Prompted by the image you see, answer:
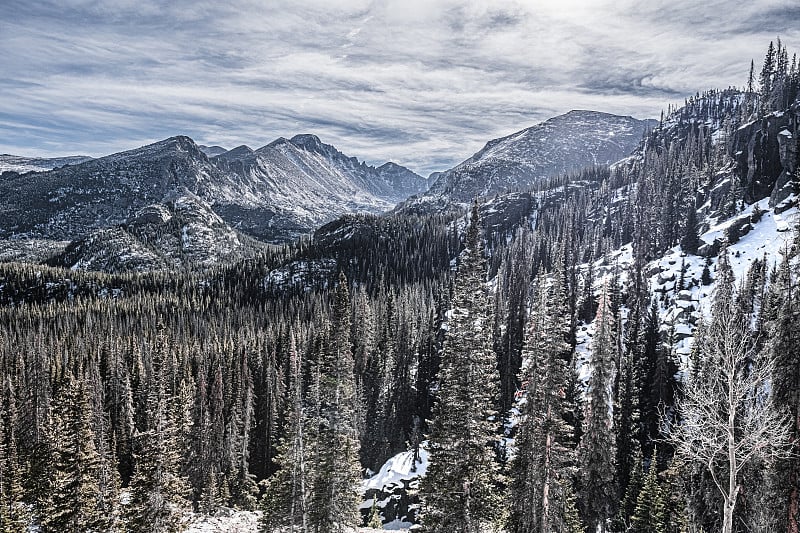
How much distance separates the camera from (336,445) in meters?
28.1

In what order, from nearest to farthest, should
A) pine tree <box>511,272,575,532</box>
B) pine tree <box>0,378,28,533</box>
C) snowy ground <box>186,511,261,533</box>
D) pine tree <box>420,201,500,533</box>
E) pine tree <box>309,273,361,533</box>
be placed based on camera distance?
pine tree <box>420,201,500,533</box> < pine tree <box>511,272,575,532</box> < pine tree <box>309,273,361,533</box> < pine tree <box>0,378,28,533</box> < snowy ground <box>186,511,261,533</box>

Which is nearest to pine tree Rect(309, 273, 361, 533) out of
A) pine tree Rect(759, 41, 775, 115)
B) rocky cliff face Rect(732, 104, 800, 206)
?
rocky cliff face Rect(732, 104, 800, 206)

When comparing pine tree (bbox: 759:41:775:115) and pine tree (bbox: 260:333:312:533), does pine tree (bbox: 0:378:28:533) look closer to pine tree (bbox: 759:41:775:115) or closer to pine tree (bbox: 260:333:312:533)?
pine tree (bbox: 260:333:312:533)

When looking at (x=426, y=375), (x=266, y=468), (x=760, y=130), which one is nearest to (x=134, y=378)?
(x=266, y=468)

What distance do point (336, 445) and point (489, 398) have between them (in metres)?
11.9

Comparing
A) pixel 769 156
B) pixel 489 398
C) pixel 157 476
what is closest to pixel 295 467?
pixel 157 476

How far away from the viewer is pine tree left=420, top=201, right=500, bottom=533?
20406mm

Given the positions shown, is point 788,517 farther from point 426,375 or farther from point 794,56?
point 794,56

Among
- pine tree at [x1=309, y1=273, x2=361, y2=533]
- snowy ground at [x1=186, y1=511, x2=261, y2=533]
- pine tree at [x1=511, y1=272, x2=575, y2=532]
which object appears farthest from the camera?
snowy ground at [x1=186, y1=511, x2=261, y2=533]

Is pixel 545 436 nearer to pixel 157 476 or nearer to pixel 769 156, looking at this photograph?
pixel 157 476

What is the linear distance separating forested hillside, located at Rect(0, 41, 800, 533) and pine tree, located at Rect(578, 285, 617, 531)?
0.43 ft

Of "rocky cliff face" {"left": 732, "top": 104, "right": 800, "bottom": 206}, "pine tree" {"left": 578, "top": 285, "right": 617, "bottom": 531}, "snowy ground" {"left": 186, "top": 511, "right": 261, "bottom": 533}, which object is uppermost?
"rocky cliff face" {"left": 732, "top": 104, "right": 800, "bottom": 206}

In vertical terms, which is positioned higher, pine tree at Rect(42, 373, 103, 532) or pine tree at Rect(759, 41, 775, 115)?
pine tree at Rect(759, 41, 775, 115)

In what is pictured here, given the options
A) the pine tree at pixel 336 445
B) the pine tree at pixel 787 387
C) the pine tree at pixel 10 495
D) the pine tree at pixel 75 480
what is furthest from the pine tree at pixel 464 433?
the pine tree at pixel 10 495
